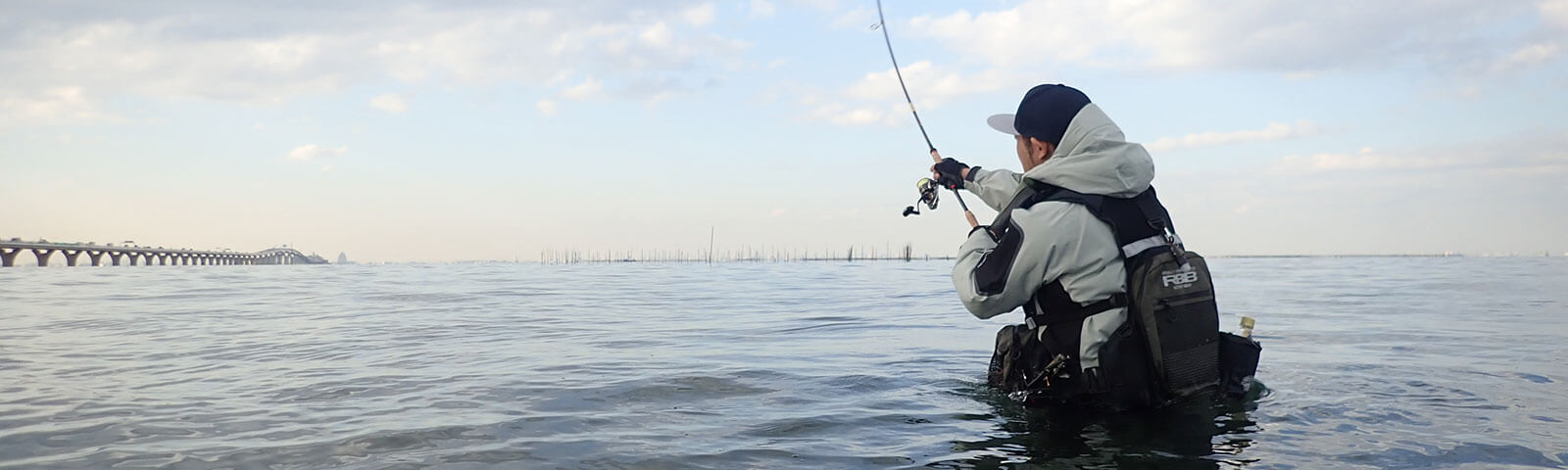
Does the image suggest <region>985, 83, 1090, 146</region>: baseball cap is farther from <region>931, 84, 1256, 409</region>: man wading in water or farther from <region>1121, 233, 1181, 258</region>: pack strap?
<region>1121, 233, 1181, 258</region>: pack strap

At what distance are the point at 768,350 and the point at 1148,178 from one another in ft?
17.9

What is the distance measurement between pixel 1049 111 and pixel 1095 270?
101cm

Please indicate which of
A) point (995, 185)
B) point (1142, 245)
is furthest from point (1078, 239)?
point (995, 185)

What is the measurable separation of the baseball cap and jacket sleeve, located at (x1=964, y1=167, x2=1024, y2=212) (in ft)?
1.01

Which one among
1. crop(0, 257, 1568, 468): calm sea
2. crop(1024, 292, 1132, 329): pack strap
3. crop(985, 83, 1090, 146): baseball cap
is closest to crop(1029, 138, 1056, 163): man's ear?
crop(985, 83, 1090, 146): baseball cap

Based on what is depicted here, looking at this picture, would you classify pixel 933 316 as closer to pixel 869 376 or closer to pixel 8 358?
pixel 869 376

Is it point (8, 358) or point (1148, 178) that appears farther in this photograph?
point (8, 358)

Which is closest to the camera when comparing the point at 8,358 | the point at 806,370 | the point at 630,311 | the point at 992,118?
the point at 992,118

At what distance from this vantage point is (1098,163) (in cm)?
504

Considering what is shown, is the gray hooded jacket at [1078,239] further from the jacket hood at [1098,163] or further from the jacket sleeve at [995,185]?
the jacket sleeve at [995,185]

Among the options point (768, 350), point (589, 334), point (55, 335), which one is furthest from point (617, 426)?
point (55, 335)

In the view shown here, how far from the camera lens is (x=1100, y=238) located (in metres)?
5.08

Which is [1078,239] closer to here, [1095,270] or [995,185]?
[1095,270]

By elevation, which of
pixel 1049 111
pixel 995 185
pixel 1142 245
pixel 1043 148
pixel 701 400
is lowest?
pixel 701 400
